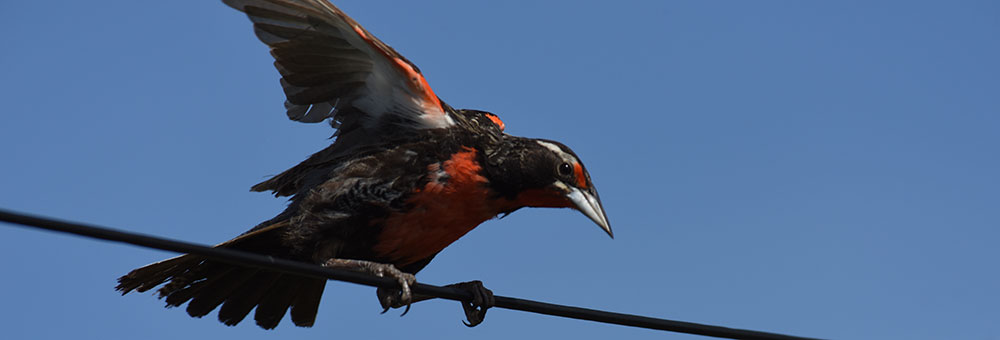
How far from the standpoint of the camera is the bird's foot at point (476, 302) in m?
5.23

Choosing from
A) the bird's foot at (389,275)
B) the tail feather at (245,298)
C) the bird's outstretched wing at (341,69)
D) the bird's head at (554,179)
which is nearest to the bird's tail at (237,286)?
the tail feather at (245,298)

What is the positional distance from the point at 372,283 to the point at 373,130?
6.06 feet

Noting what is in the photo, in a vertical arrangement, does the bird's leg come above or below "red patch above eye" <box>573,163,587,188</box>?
below

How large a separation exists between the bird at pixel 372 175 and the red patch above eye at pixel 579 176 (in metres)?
0.01

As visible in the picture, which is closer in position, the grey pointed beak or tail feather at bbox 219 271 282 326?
the grey pointed beak

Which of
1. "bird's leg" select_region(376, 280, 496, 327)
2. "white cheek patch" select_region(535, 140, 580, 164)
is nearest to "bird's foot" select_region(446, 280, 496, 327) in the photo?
"bird's leg" select_region(376, 280, 496, 327)

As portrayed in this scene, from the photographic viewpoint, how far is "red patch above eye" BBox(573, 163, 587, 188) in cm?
534

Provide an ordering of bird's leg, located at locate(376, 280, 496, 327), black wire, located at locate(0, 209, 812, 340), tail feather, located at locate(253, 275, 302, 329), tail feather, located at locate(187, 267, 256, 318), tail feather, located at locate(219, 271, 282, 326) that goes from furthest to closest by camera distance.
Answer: tail feather, located at locate(253, 275, 302, 329) < tail feather, located at locate(219, 271, 282, 326) < tail feather, located at locate(187, 267, 256, 318) < bird's leg, located at locate(376, 280, 496, 327) < black wire, located at locate(0, 209, 812, 340)

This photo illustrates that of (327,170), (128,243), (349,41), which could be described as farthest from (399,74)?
(128,243)

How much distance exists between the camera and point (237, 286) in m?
5.84

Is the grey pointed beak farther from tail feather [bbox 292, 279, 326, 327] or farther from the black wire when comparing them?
tail feather [bbox 292, 279, 326, 327]

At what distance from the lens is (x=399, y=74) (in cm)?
550

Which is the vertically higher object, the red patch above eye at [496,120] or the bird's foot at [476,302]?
the red patch above eye at [496,120]

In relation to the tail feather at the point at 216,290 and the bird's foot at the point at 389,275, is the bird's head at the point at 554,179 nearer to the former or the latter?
the bird's foot at the point at 389,275
